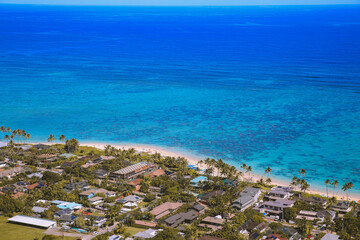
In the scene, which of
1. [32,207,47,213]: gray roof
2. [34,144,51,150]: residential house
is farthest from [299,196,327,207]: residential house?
[34,144,51,150]: residential house

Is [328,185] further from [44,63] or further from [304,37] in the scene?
[304,37]

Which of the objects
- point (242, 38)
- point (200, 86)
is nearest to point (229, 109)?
point (200, 86)

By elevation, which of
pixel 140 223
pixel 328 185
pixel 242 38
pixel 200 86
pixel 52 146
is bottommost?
pixel 140 223

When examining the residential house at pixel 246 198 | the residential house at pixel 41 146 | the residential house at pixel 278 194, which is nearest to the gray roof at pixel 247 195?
the residential house at pixel 246 198

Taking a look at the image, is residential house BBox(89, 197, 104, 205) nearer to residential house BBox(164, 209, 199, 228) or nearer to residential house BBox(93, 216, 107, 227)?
residential house BBox(93, 216, 107, 227)

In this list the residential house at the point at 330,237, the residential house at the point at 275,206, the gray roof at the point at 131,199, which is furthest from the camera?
the gray roof at the point at 131,199

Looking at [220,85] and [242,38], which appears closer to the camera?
[220,85]

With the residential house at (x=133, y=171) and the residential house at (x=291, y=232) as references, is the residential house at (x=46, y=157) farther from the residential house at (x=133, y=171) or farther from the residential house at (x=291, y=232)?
the residential house at (x=291, y=232)
